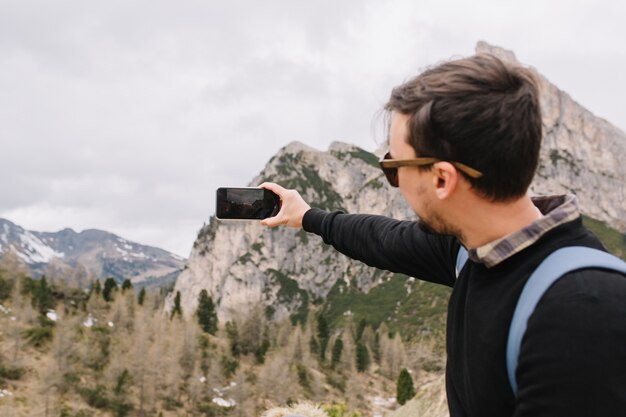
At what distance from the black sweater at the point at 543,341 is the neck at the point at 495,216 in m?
0.12

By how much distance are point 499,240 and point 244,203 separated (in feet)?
7.42

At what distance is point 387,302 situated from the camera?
17275cm

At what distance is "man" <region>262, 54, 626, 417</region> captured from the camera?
1.47m

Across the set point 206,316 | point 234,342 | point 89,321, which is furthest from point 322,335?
point 89,321

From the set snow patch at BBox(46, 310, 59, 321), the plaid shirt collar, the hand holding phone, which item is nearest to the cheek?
the plaid shirt collar

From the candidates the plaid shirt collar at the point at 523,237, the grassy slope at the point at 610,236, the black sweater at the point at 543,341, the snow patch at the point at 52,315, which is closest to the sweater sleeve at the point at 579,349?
the black sweater at the point at 543,341

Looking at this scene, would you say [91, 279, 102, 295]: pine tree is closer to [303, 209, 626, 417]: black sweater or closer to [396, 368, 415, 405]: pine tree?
[396, 368, 415, 405]: pine tree

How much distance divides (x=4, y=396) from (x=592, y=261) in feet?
175

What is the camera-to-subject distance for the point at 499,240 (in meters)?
1.90

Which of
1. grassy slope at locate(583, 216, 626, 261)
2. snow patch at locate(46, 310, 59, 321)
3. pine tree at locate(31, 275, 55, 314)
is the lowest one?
snow patch at locate(46, 310, 59, 321)

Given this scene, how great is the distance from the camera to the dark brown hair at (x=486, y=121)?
6.13 feet

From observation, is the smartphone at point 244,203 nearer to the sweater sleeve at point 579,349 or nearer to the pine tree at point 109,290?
the sweater sleeve at point 579,349

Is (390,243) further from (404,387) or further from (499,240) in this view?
(404,387)

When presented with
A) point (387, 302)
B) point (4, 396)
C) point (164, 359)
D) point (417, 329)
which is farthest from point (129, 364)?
point (387, 302)
